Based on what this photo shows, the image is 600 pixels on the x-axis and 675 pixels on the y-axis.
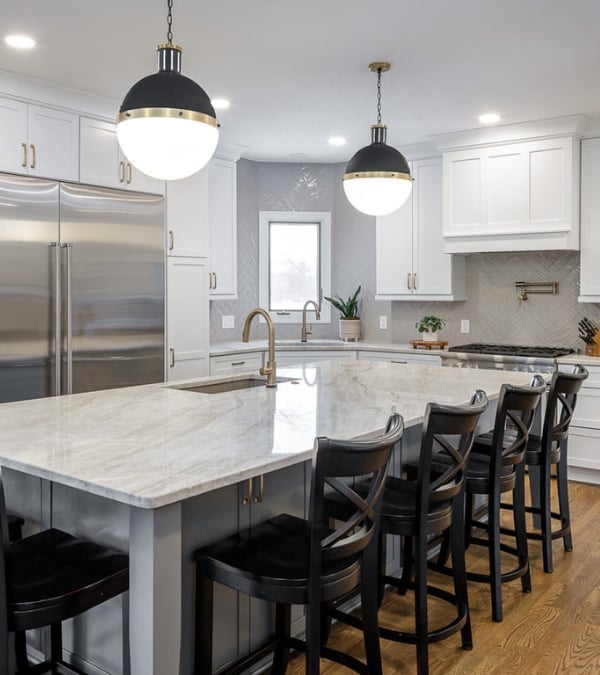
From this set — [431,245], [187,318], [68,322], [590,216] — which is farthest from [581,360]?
[68,322]

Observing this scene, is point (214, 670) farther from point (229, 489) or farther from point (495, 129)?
point (495, 129)

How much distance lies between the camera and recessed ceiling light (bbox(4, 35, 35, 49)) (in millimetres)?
3346

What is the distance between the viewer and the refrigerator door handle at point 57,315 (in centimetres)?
404

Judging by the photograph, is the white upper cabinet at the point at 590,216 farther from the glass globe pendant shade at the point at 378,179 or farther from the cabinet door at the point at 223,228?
the cabinet door at the point at 223,228

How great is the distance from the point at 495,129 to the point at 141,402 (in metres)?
3.62

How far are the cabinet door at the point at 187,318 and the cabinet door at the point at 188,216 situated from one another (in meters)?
0.09

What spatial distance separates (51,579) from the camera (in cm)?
173

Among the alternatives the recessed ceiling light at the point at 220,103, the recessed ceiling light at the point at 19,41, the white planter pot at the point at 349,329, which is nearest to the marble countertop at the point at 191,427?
the recessed ceiling light at the point at 19,41

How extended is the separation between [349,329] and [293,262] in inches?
34.8

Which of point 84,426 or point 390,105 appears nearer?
point 84,426

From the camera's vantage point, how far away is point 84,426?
89.1 inches

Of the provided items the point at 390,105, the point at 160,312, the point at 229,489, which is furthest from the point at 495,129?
the point at 229,489

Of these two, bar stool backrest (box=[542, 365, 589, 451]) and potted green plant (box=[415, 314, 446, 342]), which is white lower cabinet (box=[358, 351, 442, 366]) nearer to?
potted green plant (box=[415, 314, 446, 342])

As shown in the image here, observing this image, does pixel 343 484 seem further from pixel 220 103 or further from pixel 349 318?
pixel 349 318
